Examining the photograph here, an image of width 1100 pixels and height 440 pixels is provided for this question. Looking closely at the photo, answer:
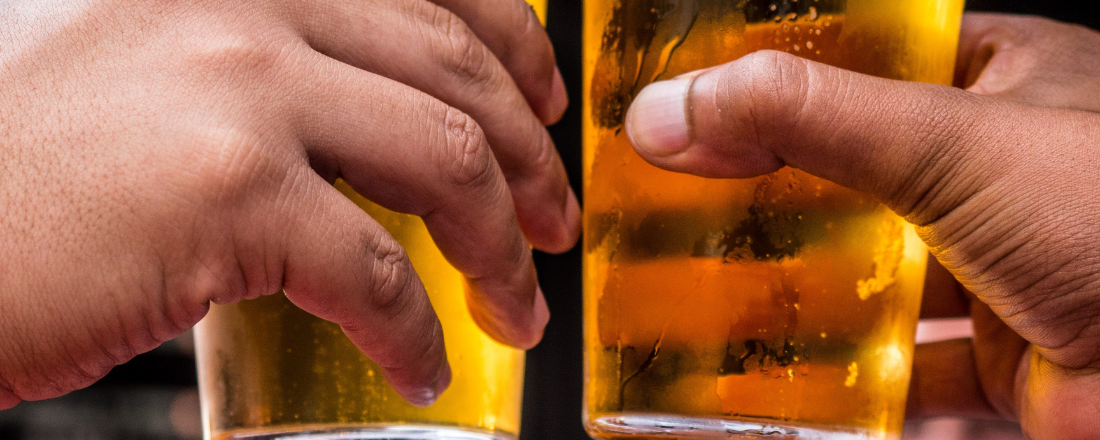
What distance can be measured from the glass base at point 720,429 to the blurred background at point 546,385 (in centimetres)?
61

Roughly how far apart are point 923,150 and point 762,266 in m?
0.13

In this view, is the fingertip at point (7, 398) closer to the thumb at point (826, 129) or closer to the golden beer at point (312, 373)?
the golden beer at point (312, 373)

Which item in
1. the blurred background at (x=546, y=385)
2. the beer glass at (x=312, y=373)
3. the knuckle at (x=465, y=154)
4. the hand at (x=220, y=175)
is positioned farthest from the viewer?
the blurred background at (x=546, y=385)


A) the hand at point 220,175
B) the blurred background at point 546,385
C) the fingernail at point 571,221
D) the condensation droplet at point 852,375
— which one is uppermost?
the hand at point 220,175

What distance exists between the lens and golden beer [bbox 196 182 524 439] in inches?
25.6

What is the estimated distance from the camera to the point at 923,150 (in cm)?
51

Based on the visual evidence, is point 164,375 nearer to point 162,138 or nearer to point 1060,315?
point 162,138

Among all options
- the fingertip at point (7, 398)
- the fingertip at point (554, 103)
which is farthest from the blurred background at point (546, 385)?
the fingertip at point (7, 398)

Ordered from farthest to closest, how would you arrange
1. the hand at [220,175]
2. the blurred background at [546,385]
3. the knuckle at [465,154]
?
the blurred background at [546,385]
the knuckle at [465,154]
the hand at [220,175]

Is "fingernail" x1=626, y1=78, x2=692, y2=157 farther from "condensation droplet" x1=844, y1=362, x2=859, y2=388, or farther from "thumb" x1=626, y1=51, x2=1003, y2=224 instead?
"condensation droplet" x1=844, y1=362, x2=859, y2=388

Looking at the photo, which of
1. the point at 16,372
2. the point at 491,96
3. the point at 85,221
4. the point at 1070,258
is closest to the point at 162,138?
the point at 85,221

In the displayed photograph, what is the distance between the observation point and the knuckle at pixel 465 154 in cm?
55

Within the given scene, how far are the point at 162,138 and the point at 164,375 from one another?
160cm

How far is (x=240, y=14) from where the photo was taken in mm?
514
